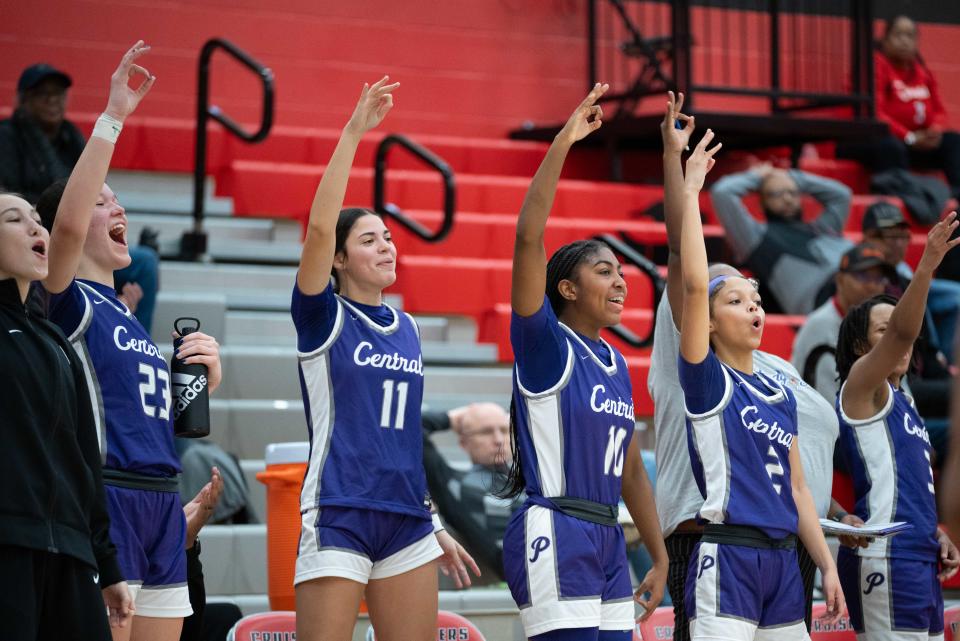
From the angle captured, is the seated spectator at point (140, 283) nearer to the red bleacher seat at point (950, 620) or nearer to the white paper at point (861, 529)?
the white paper at point (861, 529)

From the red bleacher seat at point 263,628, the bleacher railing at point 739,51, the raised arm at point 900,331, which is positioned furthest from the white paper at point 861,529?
the bleacher railing at point 739,51

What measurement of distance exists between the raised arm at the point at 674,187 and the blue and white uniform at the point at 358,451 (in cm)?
98

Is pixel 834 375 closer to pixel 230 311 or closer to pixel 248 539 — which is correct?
pixel 248 539

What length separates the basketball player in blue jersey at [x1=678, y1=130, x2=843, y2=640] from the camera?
402cm

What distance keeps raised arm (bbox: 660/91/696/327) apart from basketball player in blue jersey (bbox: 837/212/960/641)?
80cm

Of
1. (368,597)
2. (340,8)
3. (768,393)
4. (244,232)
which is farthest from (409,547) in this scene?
(340,8)

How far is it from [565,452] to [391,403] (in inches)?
19.4

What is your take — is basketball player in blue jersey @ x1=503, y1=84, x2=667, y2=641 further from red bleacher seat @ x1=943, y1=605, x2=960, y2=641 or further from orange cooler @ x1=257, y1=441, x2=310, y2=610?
red bleacher seat @ x1=943, y1=605, x2=960, y2=641

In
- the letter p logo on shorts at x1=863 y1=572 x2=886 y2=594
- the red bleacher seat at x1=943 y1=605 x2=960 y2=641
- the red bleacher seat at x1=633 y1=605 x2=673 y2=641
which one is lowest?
the red bleacher seat at x1=943 y1=605 x2=960 y2=641

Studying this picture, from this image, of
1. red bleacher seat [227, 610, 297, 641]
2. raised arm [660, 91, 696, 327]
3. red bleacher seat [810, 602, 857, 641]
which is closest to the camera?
raised arm [660, 91, 696, 327]

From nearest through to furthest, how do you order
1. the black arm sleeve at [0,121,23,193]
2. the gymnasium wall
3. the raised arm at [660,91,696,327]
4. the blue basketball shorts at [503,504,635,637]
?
1. the blue basketball shorts at [503,504,635,637]
2. the raised arm at [660,91,696,327]
3. the black arm sleeve at [0,121,23,193]
4. the gymnasium wall

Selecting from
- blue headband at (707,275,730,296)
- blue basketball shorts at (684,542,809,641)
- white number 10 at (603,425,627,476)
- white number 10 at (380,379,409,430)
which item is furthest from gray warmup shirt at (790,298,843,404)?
white number 10 at (380,379,409,430)

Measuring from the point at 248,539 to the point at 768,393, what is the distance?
85.2 inches

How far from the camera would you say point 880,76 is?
10172 millimetres
